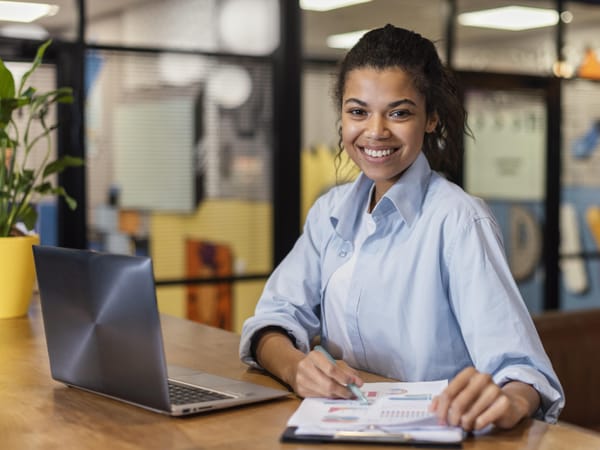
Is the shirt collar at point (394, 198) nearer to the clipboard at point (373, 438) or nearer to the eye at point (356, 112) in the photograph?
A: the eye at point (356, 112)

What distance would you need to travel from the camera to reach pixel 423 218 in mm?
1791

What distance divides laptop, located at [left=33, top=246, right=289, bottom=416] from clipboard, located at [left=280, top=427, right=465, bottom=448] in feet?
0.74

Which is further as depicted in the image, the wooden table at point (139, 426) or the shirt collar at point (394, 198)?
the shirt collar at point (394, 198)

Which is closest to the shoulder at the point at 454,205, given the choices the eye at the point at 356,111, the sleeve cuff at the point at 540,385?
the eye at the point at 356,111

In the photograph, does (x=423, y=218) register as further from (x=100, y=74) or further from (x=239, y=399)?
(x=100, y=74)

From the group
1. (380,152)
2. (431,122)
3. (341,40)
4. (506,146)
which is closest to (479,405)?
(380,152)

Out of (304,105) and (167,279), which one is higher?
(304,105)

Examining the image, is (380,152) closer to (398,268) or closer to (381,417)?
(398,268)

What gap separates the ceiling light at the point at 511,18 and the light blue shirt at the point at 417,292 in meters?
3.51

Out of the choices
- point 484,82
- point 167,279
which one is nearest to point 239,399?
point 167,279

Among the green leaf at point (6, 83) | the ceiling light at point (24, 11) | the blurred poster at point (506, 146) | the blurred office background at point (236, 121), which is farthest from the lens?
the blurred poster at point (506, 146)

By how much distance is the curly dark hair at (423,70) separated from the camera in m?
1.88

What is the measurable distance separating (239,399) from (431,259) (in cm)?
47

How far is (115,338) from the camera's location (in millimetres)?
1449
